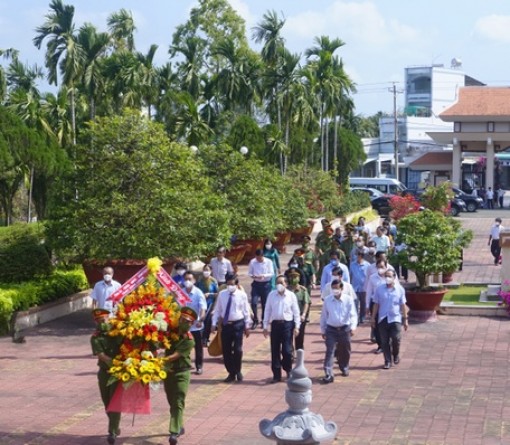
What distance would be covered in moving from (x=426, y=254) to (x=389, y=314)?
15.0 feet

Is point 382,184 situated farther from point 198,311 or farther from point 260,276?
point 198,311

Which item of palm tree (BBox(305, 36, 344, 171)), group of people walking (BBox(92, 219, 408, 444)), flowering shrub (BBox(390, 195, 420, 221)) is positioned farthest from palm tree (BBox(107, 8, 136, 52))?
group of people walking (BBox(92, 219, 408, 444))

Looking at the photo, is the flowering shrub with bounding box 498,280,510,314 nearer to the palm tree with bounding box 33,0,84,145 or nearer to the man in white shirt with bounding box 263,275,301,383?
the man in white shirt with bounding box 263,275,301,383

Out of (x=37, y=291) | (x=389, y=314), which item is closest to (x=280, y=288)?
(x=389, y=314)

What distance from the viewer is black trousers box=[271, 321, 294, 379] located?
1358 centimetres

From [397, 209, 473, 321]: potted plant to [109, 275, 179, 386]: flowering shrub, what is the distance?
29.3 ft

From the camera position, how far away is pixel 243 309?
543 inches

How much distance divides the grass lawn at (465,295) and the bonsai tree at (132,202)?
515cm

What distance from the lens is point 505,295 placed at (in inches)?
742

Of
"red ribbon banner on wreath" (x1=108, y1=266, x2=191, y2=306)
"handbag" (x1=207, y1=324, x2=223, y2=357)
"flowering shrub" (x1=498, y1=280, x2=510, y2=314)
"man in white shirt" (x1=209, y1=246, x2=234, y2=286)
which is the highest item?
"red ribbon banner on wreath" (x1=108, y1=266, x2=191, y2=306)

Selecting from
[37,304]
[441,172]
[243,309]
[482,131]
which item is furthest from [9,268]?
[441,172]

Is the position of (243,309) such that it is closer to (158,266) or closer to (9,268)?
(158,266)

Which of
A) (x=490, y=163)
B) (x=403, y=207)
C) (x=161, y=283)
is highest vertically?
(x=490, y=163)

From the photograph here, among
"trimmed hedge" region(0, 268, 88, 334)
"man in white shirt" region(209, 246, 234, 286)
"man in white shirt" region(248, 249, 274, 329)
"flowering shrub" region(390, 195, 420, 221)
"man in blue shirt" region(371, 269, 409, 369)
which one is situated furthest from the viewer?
"flowering shrub" region(390, 195, 420, 221)
